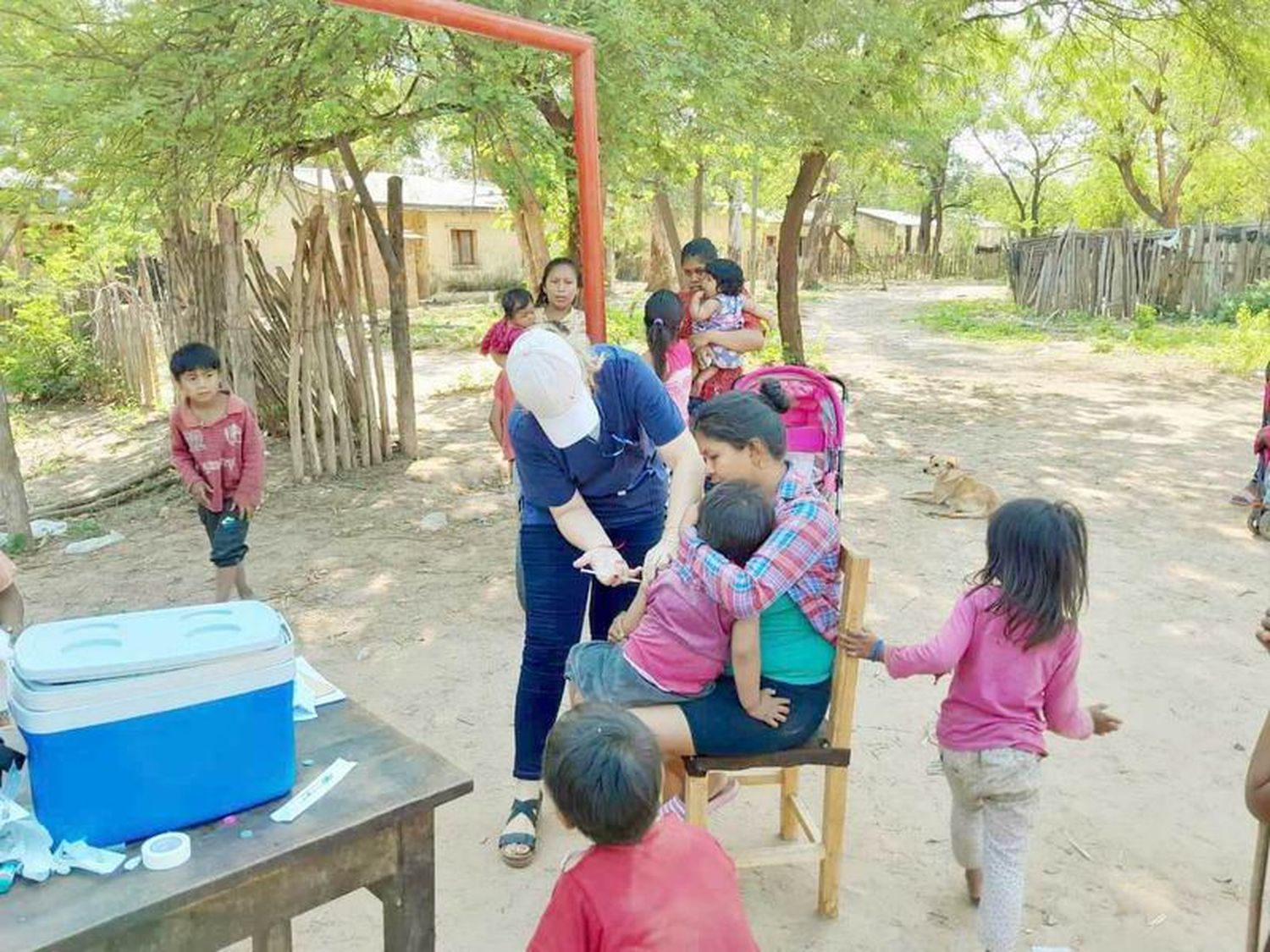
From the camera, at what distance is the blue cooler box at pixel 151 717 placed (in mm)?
1416

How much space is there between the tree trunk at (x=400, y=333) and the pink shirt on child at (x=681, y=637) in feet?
18.3

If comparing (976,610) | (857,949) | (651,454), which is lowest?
(857,949)

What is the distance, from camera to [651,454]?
2938 mm

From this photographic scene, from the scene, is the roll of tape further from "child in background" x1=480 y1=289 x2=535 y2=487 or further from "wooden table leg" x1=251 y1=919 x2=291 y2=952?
"child in background" x1=480 y1=289 x2=535 y2=487

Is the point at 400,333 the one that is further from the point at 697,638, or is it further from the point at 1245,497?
the point at 1245,497

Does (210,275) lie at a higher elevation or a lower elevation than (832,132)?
lower

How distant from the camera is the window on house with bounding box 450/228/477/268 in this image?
28609mm

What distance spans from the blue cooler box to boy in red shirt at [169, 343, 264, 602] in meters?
3.21

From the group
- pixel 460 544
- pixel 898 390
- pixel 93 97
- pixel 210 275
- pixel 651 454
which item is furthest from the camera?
pixel 898 390

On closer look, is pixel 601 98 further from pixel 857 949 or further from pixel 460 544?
pixel 857 949

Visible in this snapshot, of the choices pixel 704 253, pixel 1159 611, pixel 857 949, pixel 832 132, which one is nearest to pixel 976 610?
pixel 857 949

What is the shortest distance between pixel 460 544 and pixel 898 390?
264 inches

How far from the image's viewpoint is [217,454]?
4.64 metres

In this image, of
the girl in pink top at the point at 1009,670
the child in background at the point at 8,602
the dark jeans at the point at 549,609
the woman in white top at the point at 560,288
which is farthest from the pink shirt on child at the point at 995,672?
the woman in white top at the point at 560,288
